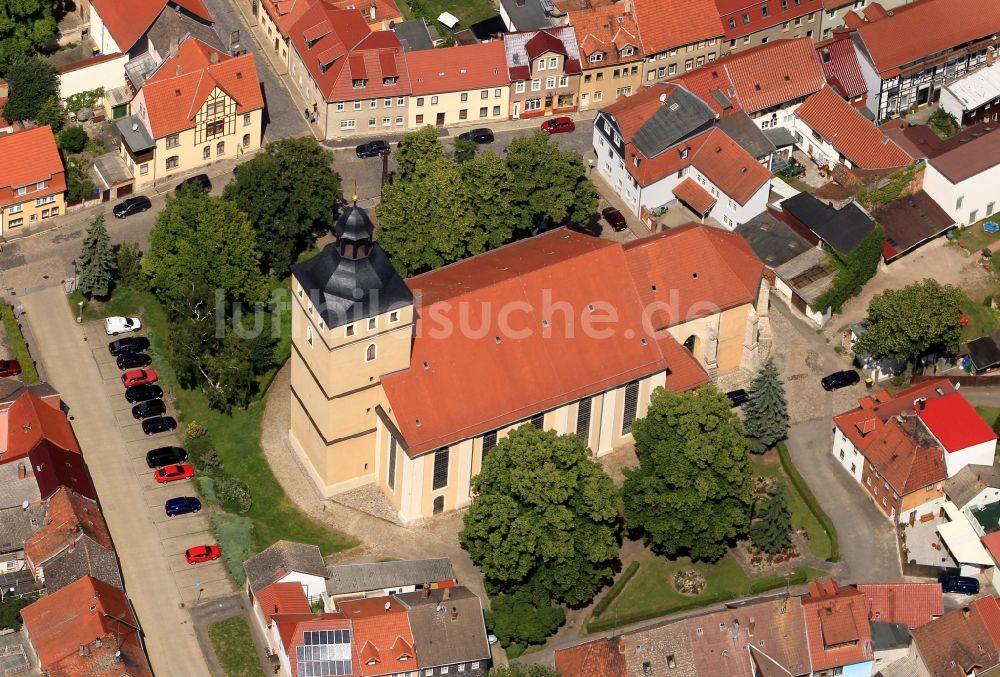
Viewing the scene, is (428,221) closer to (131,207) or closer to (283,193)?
(283,193)

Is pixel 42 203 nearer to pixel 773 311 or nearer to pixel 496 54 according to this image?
pixel 496 54

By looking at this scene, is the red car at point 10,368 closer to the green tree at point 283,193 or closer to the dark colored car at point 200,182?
the green tree at point 283,193

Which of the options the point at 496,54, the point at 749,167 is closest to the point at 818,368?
the point at 749,167

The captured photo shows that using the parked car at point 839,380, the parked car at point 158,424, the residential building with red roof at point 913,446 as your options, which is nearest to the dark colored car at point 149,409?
the parked car at point 158,424

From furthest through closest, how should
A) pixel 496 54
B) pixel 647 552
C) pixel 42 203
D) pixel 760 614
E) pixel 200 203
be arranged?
pixel 496 54 → pixel 42 203 → pixel 200 203 → pixel 647 552 → pixel 760 614

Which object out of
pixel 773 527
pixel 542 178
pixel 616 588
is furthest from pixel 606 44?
pixel 616 588

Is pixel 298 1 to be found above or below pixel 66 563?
above

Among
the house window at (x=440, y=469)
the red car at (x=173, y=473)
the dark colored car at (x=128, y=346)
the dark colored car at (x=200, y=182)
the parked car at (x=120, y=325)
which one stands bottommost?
the house window at (x=440, y=469)
